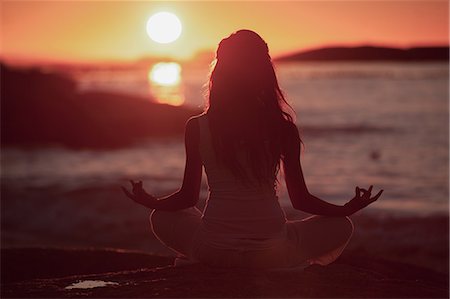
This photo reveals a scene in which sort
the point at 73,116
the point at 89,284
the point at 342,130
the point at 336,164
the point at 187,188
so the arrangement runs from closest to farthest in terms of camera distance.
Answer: the point at 187,188 → the point at 89,284 → the point at 336,164 → the point at 73,116 → the point at 342,130

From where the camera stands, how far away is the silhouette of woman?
4.81 meters

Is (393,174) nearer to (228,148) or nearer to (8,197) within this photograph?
(8,197)

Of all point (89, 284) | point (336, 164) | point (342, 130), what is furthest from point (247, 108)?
point (342, 130)

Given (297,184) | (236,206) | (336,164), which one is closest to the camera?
(236,206)

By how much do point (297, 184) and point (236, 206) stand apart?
44 cm

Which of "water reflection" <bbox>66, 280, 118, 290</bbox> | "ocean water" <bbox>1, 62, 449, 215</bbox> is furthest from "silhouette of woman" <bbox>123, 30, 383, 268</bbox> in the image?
"ocean water" <bbox>1, 62, 449, 215</bbox>


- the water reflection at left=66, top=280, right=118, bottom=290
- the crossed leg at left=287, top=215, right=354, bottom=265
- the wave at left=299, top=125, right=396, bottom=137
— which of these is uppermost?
the wave at left=299, top=125, right=396, bottom=137

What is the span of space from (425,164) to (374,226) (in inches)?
440

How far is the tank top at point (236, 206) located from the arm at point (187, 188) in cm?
6

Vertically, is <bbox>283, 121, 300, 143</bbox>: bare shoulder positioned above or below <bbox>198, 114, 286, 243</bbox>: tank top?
above

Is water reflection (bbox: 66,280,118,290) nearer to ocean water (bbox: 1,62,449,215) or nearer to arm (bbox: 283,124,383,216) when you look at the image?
arm (bbox: 283,124,383,216)

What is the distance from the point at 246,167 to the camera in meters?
4.85

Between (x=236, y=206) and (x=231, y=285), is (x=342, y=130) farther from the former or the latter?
(x=231, y=285)

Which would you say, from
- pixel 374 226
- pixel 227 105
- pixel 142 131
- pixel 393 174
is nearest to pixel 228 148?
pixel 227 105
